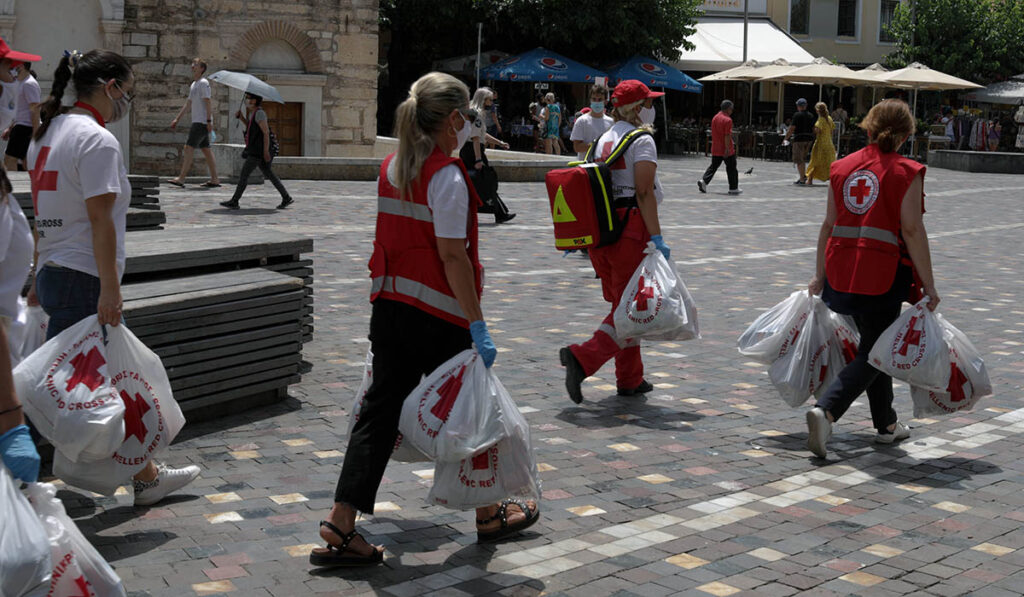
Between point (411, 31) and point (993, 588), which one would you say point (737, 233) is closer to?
point (993, 588)

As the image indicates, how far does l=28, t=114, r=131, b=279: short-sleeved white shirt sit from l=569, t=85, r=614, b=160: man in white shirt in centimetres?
956

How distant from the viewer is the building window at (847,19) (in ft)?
160

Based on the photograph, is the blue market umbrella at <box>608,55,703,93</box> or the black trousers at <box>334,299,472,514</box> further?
the blue market umbrella at <box>608,55,703,93</box>

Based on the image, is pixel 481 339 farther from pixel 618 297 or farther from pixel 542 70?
pixel 542 70

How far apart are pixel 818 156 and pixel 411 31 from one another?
18.7 metres

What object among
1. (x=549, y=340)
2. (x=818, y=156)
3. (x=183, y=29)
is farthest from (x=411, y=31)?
(x=549, y=340)

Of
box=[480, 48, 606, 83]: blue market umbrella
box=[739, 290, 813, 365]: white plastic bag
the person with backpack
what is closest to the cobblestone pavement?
box=[739, 290, 813, 365]: white plastic bag

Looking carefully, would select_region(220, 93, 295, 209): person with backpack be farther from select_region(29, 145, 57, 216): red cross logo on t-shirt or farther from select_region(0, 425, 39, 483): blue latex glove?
select_region(0, 425, 39, 483): blue latex glove

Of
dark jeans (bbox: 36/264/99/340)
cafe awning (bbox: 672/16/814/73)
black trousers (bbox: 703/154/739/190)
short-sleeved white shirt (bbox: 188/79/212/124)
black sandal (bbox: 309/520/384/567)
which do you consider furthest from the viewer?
cafe awning (bbox: 672/16/814/73)

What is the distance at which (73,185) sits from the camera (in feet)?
14.9

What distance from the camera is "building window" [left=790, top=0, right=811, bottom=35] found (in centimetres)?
4712

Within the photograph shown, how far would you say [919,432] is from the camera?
6.75m

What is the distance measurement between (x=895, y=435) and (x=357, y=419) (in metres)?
3.13

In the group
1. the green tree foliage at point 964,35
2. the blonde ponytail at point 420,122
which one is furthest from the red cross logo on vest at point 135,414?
the green tree foliage at point 964,35
